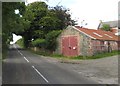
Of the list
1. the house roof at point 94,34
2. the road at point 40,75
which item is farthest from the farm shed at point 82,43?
the road at point 40,75

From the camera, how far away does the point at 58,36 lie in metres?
55.7

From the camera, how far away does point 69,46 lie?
52.1m

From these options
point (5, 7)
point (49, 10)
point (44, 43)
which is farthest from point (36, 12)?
point (5, 7)

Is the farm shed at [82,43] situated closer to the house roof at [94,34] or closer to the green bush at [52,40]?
the house roof at [94,34]

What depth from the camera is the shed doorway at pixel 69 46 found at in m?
50.5

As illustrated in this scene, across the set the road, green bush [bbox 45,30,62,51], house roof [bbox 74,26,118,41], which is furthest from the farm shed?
the road

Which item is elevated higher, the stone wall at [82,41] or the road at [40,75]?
the stone wall at [82,41]

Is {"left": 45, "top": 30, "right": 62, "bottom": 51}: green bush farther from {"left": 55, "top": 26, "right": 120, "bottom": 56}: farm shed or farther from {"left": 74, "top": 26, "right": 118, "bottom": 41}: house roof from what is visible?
{"left": 74, "top": 26, "right": 118, "bottom": 41}: house roof

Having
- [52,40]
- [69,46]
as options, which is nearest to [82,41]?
[69,46]

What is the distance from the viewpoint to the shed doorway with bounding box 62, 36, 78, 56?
50453mm

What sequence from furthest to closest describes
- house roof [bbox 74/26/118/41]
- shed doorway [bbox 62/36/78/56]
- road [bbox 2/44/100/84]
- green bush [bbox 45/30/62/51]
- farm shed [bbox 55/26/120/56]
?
green bush [bbox 45/30/62/51] < shed doorway [bbox 62/36/78/56] < house roof [bbox 74/26/118/41] < farm shed [bbox 55/26/120/56] < road [bbox 2/44/100/84]

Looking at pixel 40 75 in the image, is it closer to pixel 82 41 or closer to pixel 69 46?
pixel 82 41

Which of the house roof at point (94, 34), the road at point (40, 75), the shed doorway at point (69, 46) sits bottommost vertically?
the road at point (40, 75)

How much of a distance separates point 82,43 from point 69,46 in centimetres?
401
